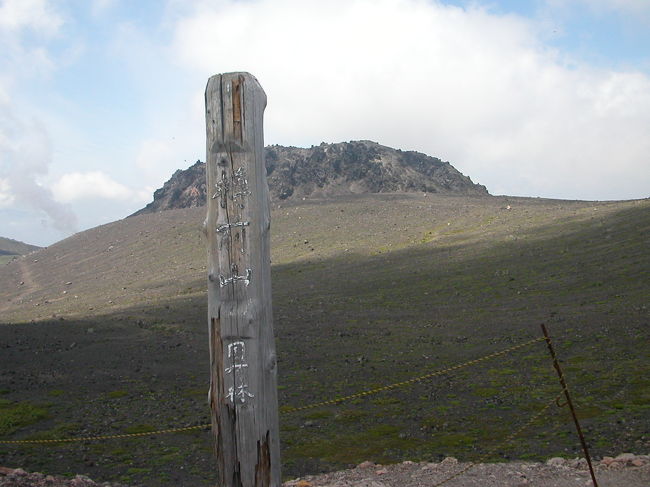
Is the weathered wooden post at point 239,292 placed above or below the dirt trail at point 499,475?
above

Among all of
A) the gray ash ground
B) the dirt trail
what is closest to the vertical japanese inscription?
the dirt trail

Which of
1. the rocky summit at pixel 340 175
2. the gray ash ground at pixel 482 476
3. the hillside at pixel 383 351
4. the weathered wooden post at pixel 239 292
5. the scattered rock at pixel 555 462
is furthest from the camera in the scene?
the rocky summit at pixel 340 175

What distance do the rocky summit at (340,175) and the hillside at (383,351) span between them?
47.8 metres

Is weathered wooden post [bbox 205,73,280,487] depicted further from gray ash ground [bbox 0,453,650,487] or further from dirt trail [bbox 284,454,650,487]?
→ gray ash ground [bbox 0,453,650,487]

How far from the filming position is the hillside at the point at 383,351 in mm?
11891

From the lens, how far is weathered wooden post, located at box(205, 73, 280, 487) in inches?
142

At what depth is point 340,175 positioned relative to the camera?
348ft

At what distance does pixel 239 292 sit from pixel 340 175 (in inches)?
4055

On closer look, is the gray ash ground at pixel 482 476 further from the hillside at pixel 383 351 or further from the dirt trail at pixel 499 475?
the hillside at pixel 383 351

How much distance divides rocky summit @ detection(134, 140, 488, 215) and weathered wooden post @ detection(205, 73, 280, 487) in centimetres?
Answer: 9518

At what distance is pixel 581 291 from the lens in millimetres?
28141

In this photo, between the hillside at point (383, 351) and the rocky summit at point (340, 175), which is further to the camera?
the rocky summit at point (340, 175)

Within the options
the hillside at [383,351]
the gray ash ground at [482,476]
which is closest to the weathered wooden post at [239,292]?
the gray ash ground at [482,476]

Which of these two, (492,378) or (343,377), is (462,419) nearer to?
(492,378)
